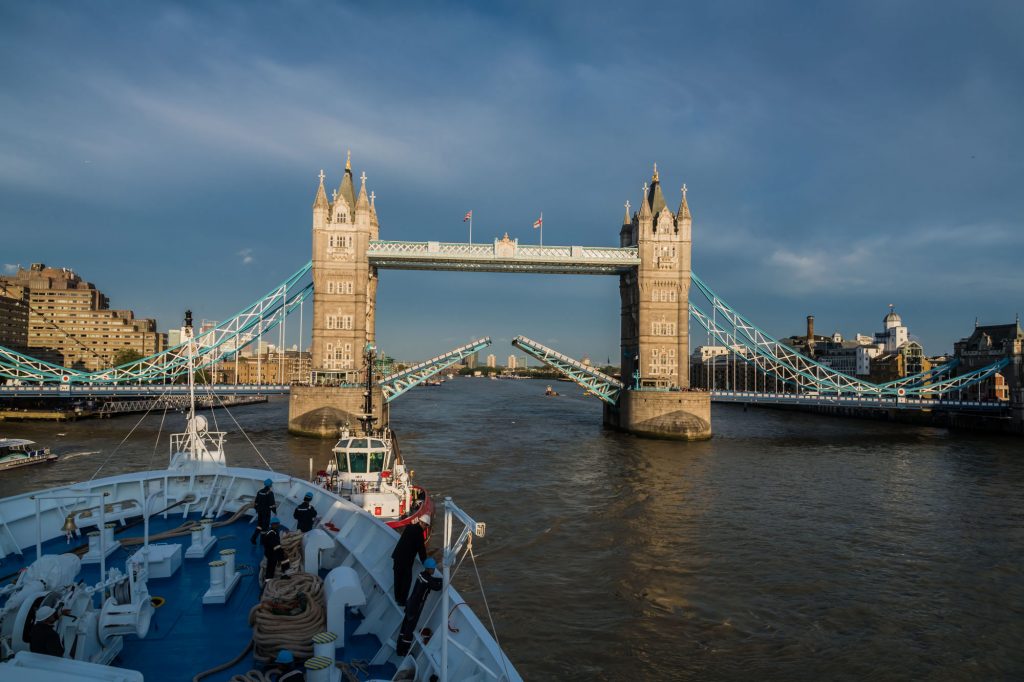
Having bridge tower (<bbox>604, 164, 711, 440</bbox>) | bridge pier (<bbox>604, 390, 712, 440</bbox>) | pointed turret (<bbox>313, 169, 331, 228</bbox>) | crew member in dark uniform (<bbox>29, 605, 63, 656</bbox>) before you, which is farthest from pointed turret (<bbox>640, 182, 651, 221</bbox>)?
crew member in dark uniform (<bbox>29, 605, 63, 656</bbox>)

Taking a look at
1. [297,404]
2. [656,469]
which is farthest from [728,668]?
[297,404]

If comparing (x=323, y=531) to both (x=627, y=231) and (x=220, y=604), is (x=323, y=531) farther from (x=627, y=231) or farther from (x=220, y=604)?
(x=627, y=231)

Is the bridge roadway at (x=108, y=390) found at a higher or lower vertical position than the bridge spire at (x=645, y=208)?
lower

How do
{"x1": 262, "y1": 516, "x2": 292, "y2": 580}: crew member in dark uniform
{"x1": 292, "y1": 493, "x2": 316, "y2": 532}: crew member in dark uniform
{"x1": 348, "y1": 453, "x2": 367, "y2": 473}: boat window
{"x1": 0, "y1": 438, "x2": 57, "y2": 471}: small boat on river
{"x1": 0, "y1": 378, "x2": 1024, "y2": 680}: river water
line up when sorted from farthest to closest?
{"x1": 0, "y1": 438, "x2": 57, "y2": 471}: small boat on river < {"x1": 348, "y1": 453, "x2": 367, "y2": 473}: boat window < {"x1": 0, "y1": 378, "x2": 1024, "y2": 680}: river water < {"x1": 292, "y1": 493, "x2": 316, "y2": 532}: crew member in dark uniform < {"x1": 262, "y1": 516, "x2": 292, "y2": 580}: crew member in dark uniform

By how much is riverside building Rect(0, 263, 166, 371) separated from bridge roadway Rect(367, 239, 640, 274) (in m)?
105

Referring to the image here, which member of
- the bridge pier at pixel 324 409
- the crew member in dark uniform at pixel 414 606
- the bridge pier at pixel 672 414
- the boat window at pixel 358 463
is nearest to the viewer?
the crew member in dark uniform at pixel 414 606

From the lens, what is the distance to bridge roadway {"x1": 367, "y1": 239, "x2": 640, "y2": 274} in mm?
53969

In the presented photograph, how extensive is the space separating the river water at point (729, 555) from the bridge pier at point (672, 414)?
17.5 ft

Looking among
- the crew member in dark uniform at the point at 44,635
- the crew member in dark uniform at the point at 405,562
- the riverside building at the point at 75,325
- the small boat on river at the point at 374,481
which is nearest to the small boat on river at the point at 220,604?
the crew member in dark uniform at the point at 44,635

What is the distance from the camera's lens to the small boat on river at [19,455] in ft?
114

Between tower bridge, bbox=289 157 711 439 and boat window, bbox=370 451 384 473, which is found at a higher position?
tower bridge, bbox=289 157 711 439

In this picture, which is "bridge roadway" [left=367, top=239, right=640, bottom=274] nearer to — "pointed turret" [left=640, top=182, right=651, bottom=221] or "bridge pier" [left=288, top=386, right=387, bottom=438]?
"pointed turret" [left=640, top=182, right=651, bottom=221]

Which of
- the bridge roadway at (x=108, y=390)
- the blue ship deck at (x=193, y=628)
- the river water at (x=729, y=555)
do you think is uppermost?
the bridge roadway at (x=108, y=390)

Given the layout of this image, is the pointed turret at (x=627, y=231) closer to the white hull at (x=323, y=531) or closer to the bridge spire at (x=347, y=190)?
the bridge spire at (x=347, y=190)
